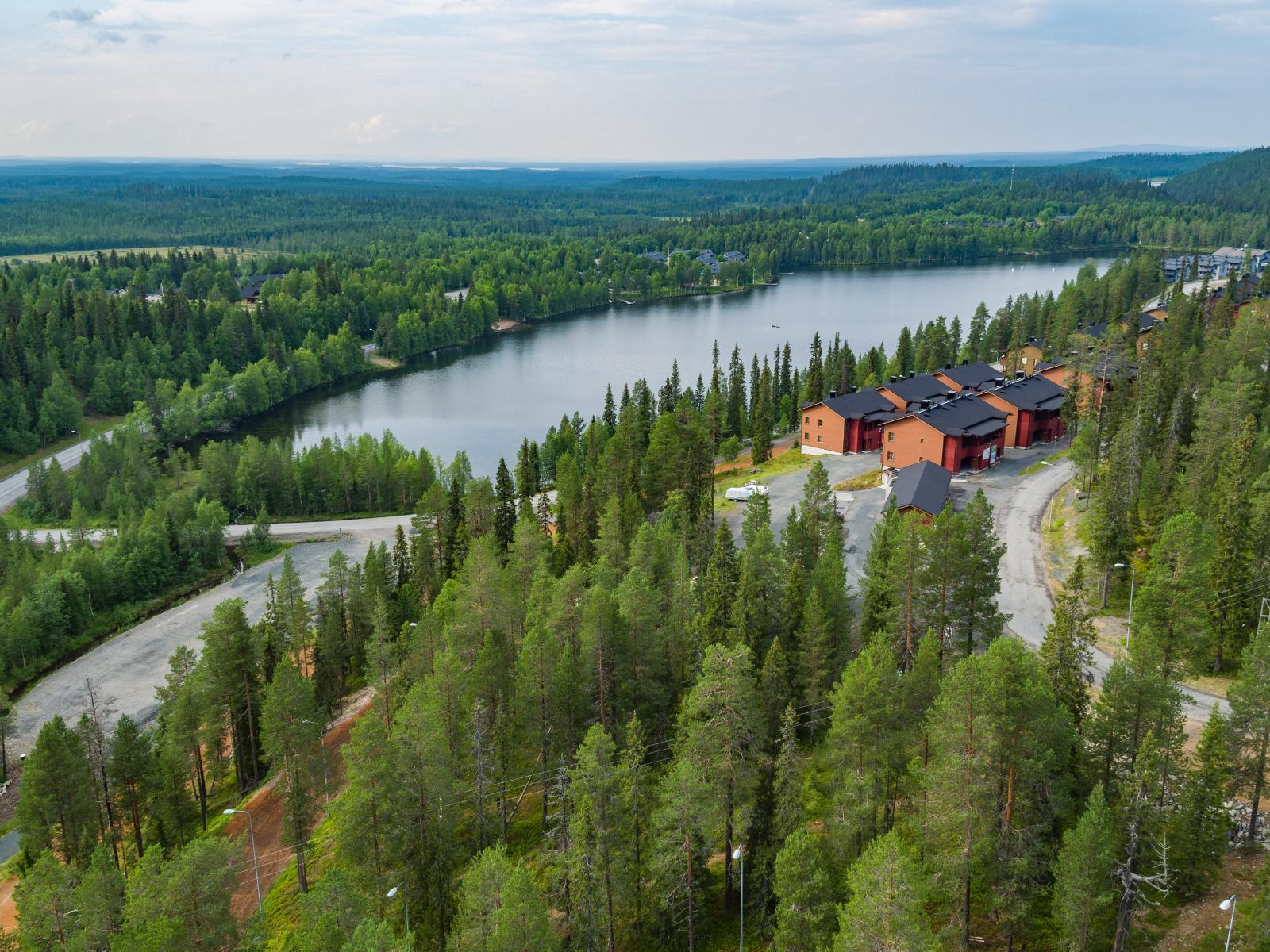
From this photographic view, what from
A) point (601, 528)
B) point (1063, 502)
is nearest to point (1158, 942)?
point (601, 528)

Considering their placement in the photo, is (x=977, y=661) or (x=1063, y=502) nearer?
(x=977, y=661)

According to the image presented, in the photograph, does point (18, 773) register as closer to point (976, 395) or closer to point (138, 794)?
point (138, 794)

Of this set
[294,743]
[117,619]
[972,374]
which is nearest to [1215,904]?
[294,743]

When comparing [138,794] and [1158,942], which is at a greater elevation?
[1158,942]

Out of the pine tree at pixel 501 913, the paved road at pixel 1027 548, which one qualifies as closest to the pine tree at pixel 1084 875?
the paved road at pixel 1027 548

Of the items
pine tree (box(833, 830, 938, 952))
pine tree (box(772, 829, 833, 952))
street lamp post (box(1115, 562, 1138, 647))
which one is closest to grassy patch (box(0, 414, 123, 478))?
pine tree (box(772, 829, 833, 952))

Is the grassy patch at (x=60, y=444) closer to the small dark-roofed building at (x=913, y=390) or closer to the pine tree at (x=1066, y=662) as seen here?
the small dark-roofed building at (x=913, y=390)

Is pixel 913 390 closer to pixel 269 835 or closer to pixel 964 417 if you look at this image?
pixel 964 417
